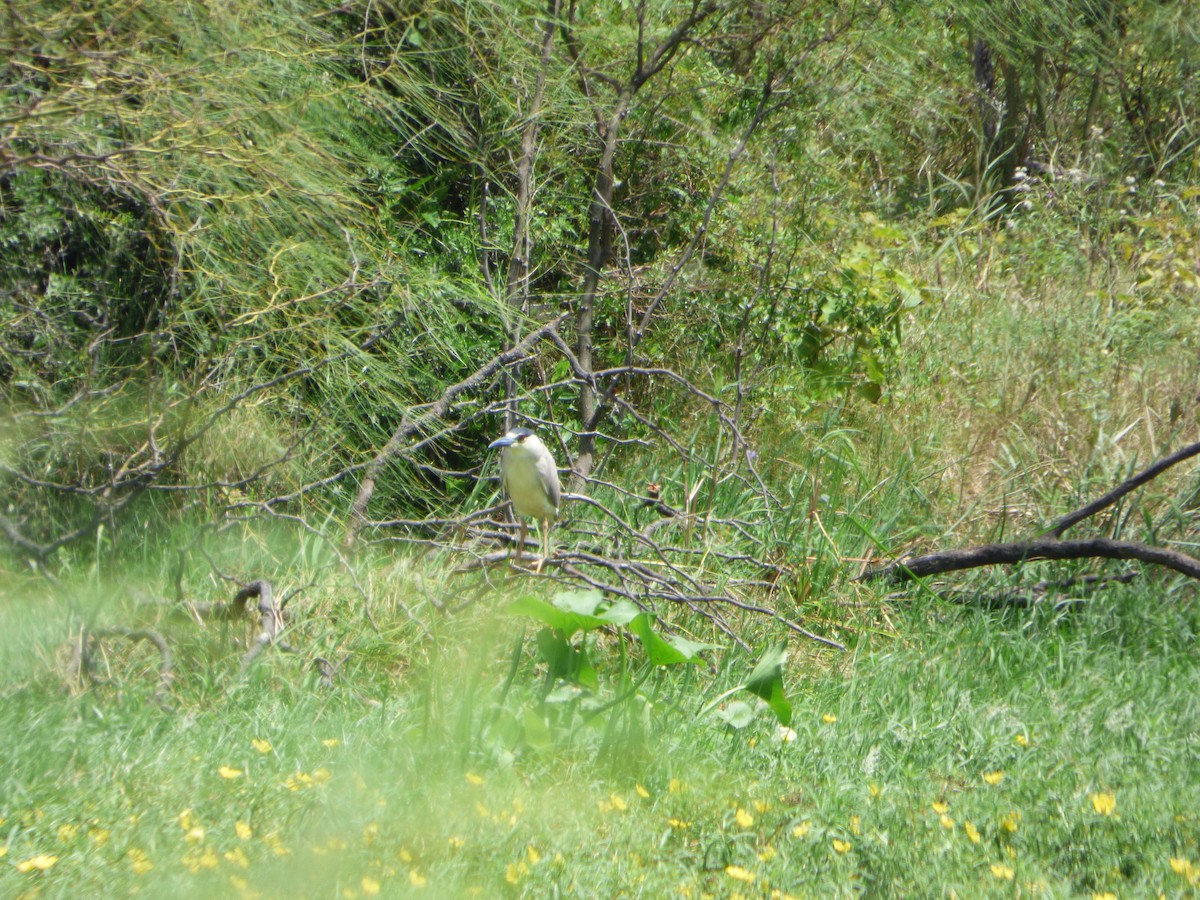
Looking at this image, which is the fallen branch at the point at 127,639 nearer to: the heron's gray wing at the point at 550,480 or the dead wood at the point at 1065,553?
the heron's gray wing at the point at 550,480

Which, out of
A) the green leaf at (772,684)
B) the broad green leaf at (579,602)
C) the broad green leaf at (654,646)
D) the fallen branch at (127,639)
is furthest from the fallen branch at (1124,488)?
the fallen branch at (127,639)

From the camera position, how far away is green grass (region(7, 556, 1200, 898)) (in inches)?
107

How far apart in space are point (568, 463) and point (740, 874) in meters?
2.90

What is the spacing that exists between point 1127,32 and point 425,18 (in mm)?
5541

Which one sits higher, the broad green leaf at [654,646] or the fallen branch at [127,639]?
the broad green leaf at [654,646]

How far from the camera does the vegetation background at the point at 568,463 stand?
10.0 ft

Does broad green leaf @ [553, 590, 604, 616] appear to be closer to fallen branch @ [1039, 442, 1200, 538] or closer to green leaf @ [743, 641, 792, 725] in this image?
green leaf @ [743, 641, 792, 725]

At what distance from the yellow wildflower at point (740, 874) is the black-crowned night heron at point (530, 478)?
1.75 m

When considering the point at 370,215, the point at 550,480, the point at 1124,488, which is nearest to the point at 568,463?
the point at 550,480

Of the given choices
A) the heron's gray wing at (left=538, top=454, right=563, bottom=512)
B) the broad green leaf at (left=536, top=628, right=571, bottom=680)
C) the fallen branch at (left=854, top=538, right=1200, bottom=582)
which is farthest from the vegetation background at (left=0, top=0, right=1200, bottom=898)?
the heron's gray wing at (left=538, top=454, right=563, bottom=512)

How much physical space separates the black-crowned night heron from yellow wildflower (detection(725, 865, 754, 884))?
175 centimetres

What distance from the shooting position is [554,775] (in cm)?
326

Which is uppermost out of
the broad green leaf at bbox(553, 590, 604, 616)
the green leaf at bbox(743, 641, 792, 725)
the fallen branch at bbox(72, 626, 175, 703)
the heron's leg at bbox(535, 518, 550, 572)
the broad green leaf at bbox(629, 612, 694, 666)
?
the broad green leaf at bbox(553, 590, 604, 616)

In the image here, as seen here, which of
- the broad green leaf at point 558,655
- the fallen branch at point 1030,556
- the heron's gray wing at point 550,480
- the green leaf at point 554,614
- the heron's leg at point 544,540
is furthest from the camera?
the fallen branch at point 1030,556
